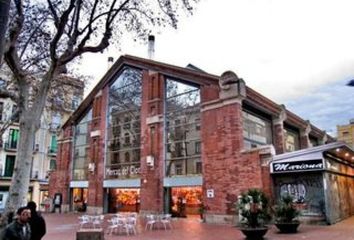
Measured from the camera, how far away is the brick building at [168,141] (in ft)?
56.5

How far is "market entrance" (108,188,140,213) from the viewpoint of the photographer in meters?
22.0

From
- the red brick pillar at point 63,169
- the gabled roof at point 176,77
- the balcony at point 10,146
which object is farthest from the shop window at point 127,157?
the balcony at point 10,146

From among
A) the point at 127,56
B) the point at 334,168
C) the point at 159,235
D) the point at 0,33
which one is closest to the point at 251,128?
the point at 334,168

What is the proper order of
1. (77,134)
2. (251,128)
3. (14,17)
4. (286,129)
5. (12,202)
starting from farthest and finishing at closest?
1. (77,134)
2. (286,129)
3. (251,128)
4. (14,17)
5. (12,202)

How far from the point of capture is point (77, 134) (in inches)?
1094

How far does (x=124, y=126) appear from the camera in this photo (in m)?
23.7

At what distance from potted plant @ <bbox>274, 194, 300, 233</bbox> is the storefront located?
7.13 feet

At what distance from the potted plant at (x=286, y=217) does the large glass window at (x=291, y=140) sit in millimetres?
10069

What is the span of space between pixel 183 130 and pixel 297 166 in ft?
23.4

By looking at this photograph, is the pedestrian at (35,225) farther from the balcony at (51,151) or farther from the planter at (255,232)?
the balcony at (51,151)

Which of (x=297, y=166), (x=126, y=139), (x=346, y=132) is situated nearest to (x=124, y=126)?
(x=126, y=139)

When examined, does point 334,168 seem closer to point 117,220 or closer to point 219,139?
point 219,139

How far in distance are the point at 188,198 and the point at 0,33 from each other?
18.9 meters

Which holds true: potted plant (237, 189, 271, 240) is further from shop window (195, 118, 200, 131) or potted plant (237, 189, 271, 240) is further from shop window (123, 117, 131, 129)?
shop window (123, 117, 131, 129)
